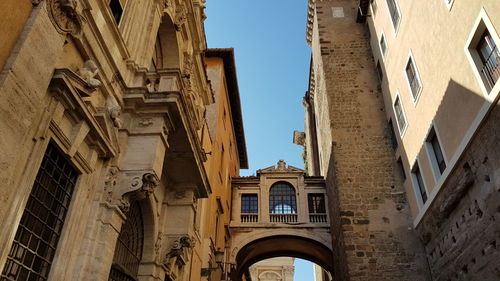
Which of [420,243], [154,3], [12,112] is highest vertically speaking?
[154,3]

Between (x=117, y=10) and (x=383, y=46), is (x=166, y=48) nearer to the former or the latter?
(x=117, y=10)

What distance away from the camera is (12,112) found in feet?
13.0

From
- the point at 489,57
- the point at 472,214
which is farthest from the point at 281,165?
the point at 489,57

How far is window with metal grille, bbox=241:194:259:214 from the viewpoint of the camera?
22.2 m

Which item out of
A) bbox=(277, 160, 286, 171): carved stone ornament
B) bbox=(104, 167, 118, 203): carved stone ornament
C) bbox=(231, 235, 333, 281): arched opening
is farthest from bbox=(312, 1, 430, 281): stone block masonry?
bbox=(104, 167, 118, 203): carved stone ornament

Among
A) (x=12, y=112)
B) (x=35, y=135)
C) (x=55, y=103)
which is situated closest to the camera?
(x=12, y=112)

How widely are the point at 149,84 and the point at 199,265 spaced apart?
291 inches

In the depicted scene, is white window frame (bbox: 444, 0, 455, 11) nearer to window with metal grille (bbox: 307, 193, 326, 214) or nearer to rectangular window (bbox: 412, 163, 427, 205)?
rectangular window (bbox: 412, 163, 427, 205)

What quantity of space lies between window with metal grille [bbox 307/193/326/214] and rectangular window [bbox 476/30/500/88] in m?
13.9

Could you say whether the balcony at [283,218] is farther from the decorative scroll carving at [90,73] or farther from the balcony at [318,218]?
the decorative scroll carving at [90,73]

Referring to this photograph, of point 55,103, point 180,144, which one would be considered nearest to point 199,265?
point 180,144

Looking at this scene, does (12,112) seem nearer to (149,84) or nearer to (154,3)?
(149,84)

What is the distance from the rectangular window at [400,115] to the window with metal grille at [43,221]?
1211cm

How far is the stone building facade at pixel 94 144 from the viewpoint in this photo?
167 inches
